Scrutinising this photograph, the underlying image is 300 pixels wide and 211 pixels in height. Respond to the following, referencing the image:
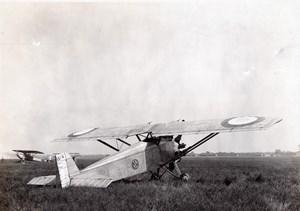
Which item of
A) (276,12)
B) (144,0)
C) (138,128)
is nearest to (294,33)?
(276,12)

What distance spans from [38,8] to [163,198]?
583cm

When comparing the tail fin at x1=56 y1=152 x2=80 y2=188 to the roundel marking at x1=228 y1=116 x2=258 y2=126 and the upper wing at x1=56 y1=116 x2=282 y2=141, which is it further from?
the roundel marking at x1=228 y1=116 x2=258 y2=126

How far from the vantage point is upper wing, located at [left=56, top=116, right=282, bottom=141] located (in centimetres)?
845

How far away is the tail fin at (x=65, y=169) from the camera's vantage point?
8.62 metres

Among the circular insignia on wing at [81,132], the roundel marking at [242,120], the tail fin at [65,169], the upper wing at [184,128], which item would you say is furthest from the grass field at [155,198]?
the circular insignia on wing at [81,132]

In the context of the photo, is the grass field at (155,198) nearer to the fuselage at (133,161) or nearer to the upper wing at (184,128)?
the fuselage at (133,161)

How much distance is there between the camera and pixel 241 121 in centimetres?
888

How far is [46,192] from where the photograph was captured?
25.4ft

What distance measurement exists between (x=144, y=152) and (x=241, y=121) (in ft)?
9.59

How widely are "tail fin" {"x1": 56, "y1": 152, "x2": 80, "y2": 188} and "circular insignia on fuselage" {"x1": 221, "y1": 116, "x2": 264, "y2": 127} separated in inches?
173

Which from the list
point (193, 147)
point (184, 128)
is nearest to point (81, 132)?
point (184, 128)

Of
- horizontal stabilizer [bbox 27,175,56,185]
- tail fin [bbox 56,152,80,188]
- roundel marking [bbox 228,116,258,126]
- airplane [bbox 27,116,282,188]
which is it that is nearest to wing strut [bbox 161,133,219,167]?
airplane [bbox 27,116,282,188]

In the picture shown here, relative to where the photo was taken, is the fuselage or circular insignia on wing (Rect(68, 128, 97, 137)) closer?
the fuselage

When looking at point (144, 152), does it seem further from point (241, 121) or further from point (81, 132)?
point (81, 132)
